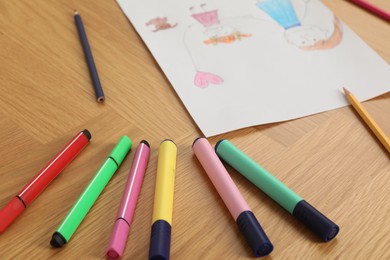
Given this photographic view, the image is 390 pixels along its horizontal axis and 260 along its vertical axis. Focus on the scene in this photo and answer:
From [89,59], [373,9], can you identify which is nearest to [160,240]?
[89,59]

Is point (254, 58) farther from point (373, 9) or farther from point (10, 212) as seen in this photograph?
point (10, 212)

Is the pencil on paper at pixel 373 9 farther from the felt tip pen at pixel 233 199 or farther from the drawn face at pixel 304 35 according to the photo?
the felt tip pen at pixel 233 199

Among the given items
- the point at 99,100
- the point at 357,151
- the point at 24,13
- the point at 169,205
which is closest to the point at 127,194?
the point at 169,205

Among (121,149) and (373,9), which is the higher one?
(121,149)

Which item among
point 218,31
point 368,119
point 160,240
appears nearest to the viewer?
point 160,240

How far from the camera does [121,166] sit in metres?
0.44

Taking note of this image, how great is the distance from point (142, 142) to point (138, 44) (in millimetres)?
188

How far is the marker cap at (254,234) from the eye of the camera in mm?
367

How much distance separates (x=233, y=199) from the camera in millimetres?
403

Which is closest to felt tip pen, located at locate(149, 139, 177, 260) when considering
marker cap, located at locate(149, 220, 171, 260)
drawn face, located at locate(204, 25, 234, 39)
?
marker cap, located at locate(149, 220, 171, 260)

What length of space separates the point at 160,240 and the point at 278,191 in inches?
4.7

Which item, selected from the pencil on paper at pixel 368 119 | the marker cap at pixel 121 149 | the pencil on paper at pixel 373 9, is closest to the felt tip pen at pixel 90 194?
the marker cap at pixel 121 149

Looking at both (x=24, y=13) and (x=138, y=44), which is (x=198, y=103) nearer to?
(x=138, y=44)

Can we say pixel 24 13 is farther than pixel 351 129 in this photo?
Yes
